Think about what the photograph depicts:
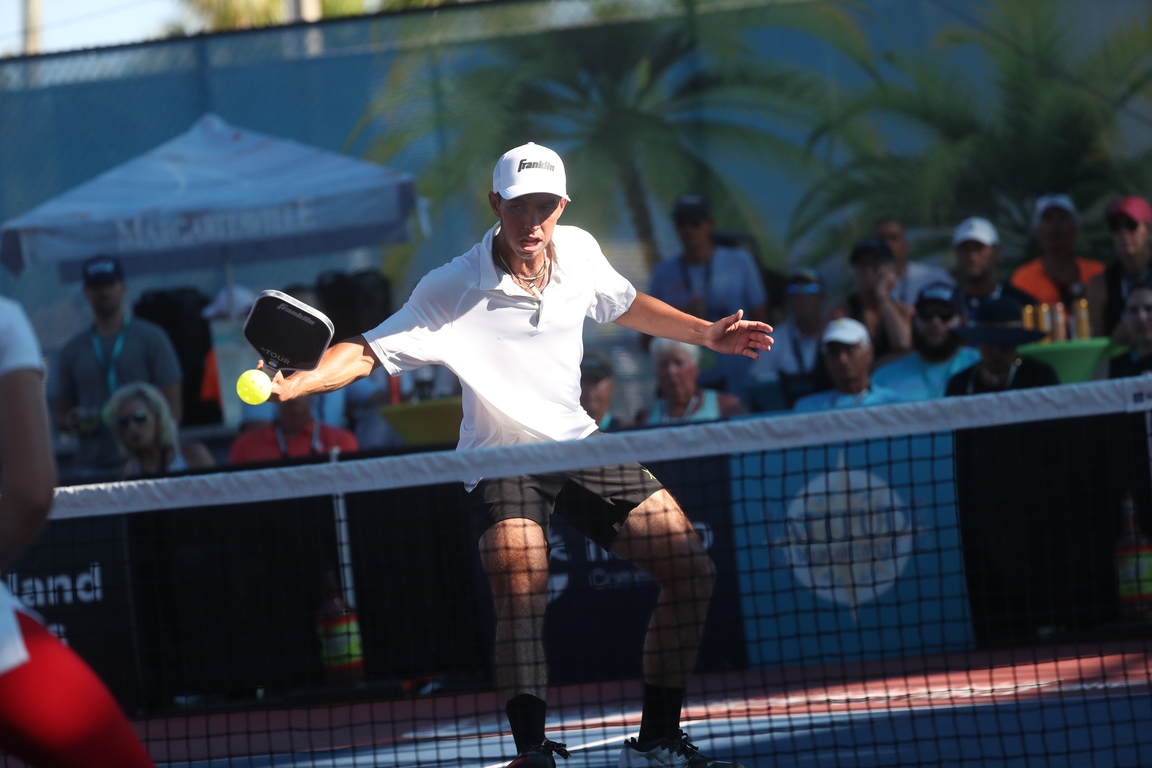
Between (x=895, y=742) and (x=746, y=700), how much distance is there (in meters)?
0.93

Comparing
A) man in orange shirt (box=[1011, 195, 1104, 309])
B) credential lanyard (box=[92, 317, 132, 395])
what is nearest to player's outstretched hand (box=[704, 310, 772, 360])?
man in orange shirt (box=[1011, 195, 1104, 309])

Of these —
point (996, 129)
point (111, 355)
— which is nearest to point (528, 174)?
point (111, 355)

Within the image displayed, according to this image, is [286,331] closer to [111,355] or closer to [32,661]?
[32,661]

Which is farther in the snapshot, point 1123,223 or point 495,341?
point 1123,223

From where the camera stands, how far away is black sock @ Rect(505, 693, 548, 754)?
375 centimetres

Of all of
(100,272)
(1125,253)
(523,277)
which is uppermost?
(100,272)

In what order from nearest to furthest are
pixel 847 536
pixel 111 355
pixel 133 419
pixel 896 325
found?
pixel 847 536 < pixel 133 419 < pixel 896 325 < pixel 111 355

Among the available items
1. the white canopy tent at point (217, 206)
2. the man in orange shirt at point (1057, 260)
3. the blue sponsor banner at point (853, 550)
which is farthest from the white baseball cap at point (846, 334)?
the white canopy tent at point (217, 206)

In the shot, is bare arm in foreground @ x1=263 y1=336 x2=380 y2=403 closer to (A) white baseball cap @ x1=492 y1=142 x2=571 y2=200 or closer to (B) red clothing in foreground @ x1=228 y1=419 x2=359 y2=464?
(A) white baseball cap @ x1=492 y1=142 x2=571 y2=200

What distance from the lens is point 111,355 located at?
8.16m

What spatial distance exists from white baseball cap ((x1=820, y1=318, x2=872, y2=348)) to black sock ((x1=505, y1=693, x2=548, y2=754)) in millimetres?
3587

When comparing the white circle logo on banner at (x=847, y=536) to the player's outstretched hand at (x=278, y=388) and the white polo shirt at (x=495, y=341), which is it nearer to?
the white polo shirt at (x=495, y=341)

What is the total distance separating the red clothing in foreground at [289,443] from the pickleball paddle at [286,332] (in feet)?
11.4

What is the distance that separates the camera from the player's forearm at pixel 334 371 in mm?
3752
